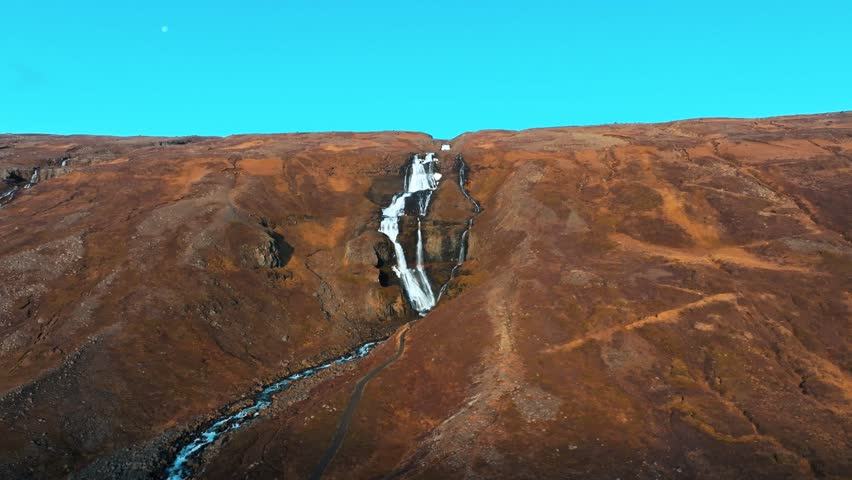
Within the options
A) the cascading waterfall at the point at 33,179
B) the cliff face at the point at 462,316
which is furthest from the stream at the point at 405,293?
the cascading waterfall at the point at 33,179

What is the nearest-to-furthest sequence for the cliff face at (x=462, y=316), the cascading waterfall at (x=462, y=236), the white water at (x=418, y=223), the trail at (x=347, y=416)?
the cliff face at (x=462, y=316), the trail at (x=347, y=416), the white water at (x=418, y=223), the cascading waterfall at (x=462, y=236)

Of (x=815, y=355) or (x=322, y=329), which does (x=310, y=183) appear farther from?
(x=815, y=355)

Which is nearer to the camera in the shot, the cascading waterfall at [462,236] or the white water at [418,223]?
the white water at [418,223]

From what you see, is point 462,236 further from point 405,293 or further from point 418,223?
point 405,293

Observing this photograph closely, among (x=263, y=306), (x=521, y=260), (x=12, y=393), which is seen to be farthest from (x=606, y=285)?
(x=12, y=393)

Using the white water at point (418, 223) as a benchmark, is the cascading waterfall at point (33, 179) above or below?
above

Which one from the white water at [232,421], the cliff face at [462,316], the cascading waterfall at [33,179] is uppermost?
the cascading waterfall at [33,179]

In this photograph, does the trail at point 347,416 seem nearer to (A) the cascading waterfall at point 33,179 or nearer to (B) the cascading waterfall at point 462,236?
(B) the cascading waterfall at point 462,236

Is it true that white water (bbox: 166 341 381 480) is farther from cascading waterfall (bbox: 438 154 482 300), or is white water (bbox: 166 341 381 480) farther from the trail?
cascading waterfall (bbox: 438 154 482 300)

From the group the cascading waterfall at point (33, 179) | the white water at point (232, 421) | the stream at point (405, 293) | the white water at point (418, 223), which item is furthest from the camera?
the cascading waterfall at point (33, 179)
